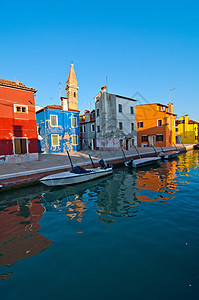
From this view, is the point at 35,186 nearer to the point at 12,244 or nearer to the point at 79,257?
the point at 12,244

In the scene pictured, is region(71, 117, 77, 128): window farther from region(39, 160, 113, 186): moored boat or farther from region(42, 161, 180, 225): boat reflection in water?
region(42, 161, 180, 225): boat reflection in water

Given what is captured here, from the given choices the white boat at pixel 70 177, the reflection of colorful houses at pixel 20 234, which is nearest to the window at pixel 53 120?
the white boat at pixel 70 177

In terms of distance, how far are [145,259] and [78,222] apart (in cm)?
291

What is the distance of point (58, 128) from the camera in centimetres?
2631

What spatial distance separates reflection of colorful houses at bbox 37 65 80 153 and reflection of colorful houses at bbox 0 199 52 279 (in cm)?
1877

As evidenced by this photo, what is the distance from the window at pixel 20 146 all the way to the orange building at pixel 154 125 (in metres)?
27.8

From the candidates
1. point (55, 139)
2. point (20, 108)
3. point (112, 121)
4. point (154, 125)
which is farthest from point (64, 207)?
point (154, 125)

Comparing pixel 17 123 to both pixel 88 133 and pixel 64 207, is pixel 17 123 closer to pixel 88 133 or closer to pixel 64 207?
pixel 64 207

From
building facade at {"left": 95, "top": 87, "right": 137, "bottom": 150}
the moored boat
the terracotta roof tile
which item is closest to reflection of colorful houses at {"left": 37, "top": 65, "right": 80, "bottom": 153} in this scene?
building facade at {"left": 95, "top": 87, "right": 137, "bottom": 150}

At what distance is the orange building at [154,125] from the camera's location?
34625 millimetres

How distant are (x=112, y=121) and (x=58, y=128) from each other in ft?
33.4

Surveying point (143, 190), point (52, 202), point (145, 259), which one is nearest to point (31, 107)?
point (52, 202)

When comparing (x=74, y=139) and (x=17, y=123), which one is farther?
(x=74, y=139)

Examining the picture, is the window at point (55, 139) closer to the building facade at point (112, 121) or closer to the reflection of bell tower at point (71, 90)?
the building facade at point (112, 121)
